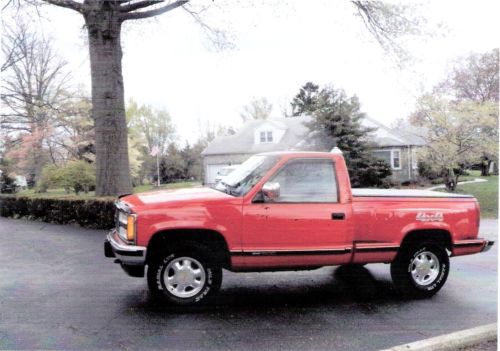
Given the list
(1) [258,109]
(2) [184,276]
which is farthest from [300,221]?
(1) [258,109]

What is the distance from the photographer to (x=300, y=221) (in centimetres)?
475

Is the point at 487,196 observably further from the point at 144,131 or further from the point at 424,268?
the point at 144,131

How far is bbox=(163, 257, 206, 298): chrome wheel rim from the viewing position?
15.0 ft

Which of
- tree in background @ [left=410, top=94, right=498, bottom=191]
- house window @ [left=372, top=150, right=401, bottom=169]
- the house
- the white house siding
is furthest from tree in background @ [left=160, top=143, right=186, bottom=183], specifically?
house window @ [left=372, top=150, right=401, bottom=169]

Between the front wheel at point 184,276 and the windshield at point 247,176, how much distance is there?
2.60 ft

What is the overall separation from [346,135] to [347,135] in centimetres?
5

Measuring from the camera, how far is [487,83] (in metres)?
10.4

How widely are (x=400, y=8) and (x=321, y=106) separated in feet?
39.4

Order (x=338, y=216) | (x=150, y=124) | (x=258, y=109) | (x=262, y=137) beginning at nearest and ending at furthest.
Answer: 1. (x=338, y=216)
2. (x=262, y=137)
3. (x=258, y=109)
4. (x=150, y=124)

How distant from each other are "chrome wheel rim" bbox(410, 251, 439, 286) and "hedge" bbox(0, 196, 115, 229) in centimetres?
701

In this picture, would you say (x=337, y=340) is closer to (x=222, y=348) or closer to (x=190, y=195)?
(x=222, y=348)

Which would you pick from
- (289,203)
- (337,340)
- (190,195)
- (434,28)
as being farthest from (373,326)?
(434,28)

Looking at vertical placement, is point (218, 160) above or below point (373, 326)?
above

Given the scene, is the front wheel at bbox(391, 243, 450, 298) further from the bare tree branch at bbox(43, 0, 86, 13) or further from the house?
the house
